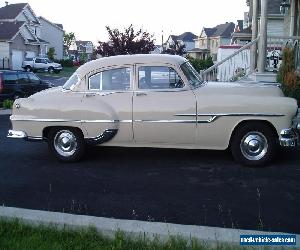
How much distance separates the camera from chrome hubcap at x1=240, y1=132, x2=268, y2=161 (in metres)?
7.00

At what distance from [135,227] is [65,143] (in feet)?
11.6

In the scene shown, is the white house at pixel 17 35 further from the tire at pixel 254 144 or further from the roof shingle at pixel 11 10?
the tire at pixel 254 144

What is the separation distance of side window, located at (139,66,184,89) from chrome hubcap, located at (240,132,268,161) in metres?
1.36

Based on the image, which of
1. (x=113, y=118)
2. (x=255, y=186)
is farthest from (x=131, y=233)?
(x=113, y=118)

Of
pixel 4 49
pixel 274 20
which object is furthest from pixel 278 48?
pixel 4 49

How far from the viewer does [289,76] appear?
433 inches

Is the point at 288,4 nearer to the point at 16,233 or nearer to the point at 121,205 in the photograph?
the point at 121,205

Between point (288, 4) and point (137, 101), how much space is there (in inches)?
530

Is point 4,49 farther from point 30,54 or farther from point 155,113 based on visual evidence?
point 155,113

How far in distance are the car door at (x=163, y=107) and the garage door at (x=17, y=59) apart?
44.2 meters

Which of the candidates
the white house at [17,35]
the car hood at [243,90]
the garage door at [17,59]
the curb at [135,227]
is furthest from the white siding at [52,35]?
the curb at [135,227]

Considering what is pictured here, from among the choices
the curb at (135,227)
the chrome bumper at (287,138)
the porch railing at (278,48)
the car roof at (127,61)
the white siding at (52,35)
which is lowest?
the curb at (135,227)

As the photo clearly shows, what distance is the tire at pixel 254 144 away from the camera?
22.8 feet

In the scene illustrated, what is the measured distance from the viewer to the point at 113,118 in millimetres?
7238
